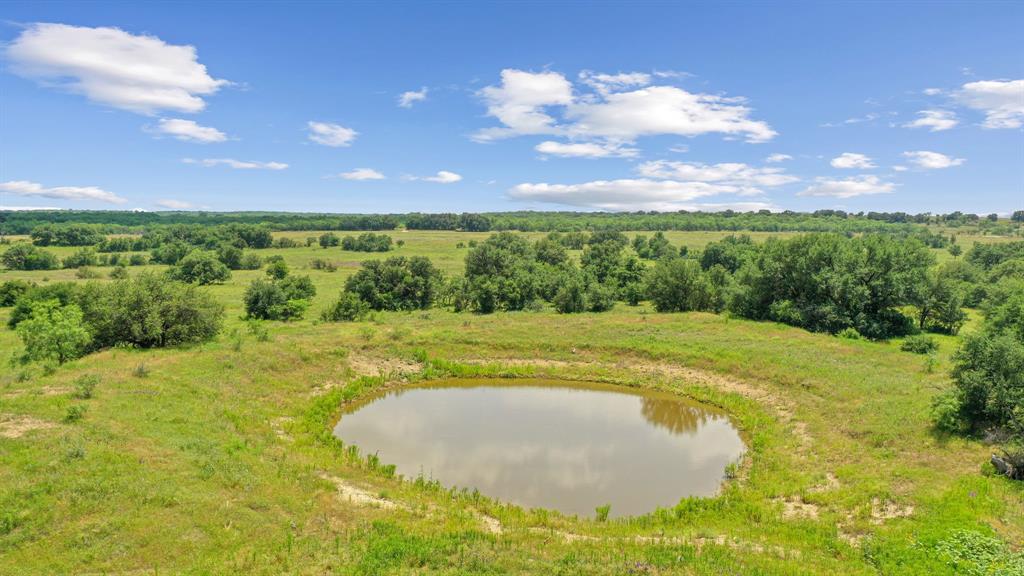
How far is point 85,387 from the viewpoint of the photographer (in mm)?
19641

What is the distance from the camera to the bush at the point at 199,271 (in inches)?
2908

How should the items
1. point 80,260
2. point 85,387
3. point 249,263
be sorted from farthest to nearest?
point 80,260, point 249,263, point 85,387

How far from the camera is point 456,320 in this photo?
40.6 meters

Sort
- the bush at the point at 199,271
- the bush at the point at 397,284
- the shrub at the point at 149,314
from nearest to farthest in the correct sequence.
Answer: the shrub at the point at 149,314 < the bush at the point at 397,284 < the bush at the point at 199,271

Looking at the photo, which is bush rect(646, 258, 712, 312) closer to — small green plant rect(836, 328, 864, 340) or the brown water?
small green plant rect(836, 328, 864, 340)

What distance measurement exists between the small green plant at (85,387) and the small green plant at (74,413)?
174 cm

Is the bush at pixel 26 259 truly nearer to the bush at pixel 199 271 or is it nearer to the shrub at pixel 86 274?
the shrub at pixel 86 274

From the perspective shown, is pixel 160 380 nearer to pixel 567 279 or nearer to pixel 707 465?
pixel 707 465

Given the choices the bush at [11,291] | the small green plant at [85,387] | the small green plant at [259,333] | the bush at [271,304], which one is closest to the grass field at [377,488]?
the small green plant at [85,387]

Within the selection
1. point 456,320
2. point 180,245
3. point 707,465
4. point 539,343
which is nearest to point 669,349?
point 539,343

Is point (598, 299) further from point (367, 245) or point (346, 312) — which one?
point (367, 245)

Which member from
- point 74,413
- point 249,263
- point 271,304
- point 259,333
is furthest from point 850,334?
point 249,263

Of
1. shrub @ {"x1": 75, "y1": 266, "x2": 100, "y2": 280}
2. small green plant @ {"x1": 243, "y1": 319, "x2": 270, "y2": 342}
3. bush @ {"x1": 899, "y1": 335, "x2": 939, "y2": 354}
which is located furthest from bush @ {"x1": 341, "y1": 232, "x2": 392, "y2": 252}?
bush @ {"x1": 899, "y1": 335, "x2": 939, "y2": 354}

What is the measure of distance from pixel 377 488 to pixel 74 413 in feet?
37.2
